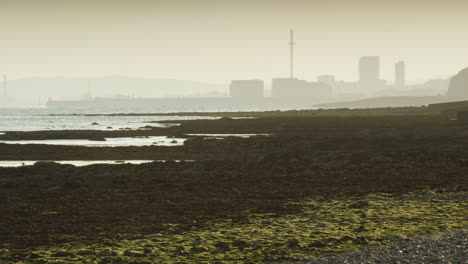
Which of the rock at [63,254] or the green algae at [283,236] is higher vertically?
the green algae at [283,236]

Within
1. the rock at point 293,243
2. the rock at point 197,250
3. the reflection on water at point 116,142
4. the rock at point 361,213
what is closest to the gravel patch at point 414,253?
the rock at point 293,243

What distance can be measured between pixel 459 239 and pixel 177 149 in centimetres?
3209

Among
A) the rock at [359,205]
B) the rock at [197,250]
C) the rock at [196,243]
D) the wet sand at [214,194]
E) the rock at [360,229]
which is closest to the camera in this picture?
the rock at [197,250]

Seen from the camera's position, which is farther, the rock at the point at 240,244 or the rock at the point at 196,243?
the rock at the point at 196,243

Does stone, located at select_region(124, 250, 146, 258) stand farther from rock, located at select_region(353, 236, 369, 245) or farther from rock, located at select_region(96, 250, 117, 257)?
rock, located at select_region(353, 236, 369, 245)

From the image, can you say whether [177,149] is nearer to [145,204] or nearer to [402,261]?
[145,204]

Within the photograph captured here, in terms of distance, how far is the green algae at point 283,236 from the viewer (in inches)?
543

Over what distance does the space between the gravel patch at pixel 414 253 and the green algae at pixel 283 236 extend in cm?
53

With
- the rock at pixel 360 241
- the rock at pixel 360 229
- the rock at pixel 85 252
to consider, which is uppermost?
the rock at pixel 360 229

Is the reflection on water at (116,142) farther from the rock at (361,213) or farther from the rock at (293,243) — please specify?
the rock at (293,243)

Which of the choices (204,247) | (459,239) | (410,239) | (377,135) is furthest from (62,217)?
(377,135)

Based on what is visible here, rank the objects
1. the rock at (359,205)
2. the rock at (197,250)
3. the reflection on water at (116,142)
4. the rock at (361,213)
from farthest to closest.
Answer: the reflection on water at (116,142) < the rock at (359,205) < the rock at (361,213) < the rock at (197,250)

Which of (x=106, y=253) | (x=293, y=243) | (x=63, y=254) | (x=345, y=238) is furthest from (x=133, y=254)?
(x=345, y=238)

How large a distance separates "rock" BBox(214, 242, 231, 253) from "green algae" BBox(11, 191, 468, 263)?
0.05 feet
